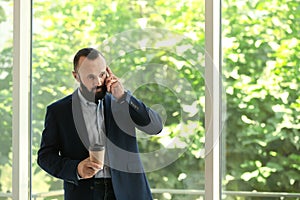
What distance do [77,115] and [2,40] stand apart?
0.60 meters

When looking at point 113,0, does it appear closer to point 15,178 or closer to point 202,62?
point 202,62

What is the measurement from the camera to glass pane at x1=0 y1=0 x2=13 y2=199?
2.78 m

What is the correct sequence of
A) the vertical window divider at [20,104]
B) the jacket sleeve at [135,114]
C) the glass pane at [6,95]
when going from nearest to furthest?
the jacket sleeve at [135,114], the vertical window divider at [20,104], the glass pane at [6,95]

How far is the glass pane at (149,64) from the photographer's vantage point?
2.45 meters

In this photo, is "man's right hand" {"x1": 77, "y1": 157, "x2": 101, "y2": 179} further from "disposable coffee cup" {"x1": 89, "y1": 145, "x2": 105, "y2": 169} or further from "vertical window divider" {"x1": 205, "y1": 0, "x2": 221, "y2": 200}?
"vertical window divider" {"x1": 205, "y1": 0, "x2": 221, "y2": 200}

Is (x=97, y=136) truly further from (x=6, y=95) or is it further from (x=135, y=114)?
(x=6, y=95)

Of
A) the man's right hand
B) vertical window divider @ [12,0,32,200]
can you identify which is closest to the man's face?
the man's right hand

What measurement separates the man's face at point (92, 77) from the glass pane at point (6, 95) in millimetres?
497

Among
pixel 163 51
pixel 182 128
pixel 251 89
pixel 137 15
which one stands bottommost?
pixel 182 128

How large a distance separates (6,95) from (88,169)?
2.04 feet

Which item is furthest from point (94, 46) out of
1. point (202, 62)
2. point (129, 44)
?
point (202, 62)

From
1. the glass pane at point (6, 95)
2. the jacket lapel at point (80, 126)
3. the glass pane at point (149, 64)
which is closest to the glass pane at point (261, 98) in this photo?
the glass pane at point (149, 64)

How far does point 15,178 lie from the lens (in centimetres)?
268

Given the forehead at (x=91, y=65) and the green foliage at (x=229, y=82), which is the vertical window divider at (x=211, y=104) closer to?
the green foliage at (x=229, y=82)
